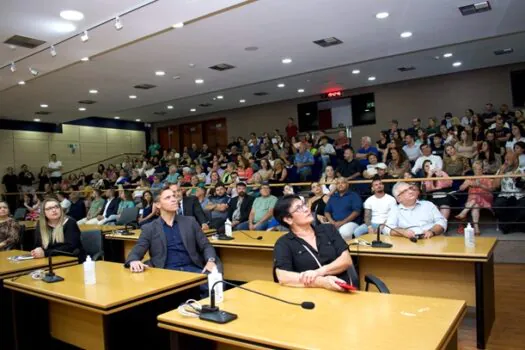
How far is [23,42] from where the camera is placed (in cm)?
605

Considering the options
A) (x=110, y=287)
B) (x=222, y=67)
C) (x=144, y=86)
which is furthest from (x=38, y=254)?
(x=144, y=86)

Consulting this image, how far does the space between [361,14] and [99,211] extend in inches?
259

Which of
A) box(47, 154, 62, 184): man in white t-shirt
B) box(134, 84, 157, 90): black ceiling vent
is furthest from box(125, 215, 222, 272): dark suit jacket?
box(47, 154, 62, 184): man in white t-shirt

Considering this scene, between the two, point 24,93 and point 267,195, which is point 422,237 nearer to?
point 267,195

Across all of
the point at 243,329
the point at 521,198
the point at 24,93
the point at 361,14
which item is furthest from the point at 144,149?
the point at 243,329

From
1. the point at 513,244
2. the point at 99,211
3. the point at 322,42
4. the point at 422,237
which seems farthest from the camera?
the point at 99,211

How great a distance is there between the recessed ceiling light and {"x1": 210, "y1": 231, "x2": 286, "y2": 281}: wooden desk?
329cm

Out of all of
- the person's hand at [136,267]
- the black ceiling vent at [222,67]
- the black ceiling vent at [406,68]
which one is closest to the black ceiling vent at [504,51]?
the black ceiling vent at [406,68]

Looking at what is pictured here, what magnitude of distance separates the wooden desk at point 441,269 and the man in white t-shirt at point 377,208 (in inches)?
51.2

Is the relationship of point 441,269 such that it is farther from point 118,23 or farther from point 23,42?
point 23,42

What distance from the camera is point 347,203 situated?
5.37 m

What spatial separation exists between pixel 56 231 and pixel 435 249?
126 inches

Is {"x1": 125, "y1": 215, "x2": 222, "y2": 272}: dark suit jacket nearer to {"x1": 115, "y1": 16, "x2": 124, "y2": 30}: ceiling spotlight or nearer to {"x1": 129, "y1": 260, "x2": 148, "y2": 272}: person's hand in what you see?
{"x1": 129, "y1": 260, "x2": 148, "y2": 272}: person's hand

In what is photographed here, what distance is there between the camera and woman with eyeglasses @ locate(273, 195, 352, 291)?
2.29 meters
